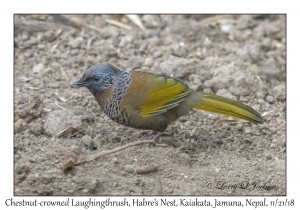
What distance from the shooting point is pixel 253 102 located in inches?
283

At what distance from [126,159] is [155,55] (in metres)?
2.47

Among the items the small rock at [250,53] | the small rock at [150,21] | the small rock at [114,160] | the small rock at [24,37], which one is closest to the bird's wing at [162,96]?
the small rock at [114,160]

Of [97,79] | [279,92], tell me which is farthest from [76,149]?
[279,92]

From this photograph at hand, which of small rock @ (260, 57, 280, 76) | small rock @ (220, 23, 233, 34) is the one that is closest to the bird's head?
small rock @ (260, 57, 280, 76)

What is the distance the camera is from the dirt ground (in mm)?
5359

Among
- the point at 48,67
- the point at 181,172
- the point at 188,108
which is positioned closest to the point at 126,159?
the point at 181,172

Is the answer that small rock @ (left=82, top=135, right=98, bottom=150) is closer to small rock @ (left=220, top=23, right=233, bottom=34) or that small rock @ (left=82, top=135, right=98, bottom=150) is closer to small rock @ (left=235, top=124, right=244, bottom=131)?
small rock @ (left=235, top=124, right=244, bottom=131)

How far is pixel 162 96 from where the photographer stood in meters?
6.19

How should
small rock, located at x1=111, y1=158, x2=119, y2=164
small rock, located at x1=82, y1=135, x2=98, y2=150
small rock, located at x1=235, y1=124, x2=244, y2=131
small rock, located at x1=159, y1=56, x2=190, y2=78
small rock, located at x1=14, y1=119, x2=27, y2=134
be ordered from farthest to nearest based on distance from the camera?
1. small rock, located at x1=159, y1=56, x2=190, y2=78
2. small rock, located at x1=235, y1=124, x2=244, y2=131
3. small rock, located at x1=14, y1=119, x2=27, y2=134
4. small rock, located at x1=82, y1=135, x2=98, y2=150
5. small rock, located at x1=111, y1=158, x2=119, y2=164

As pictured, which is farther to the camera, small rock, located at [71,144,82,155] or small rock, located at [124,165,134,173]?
small rock, located at [71,144,82,155]

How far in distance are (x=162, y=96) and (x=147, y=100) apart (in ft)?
0.56

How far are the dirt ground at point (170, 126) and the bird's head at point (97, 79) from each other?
369 millimetres

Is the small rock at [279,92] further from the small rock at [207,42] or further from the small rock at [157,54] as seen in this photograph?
the small rock at [157,54]

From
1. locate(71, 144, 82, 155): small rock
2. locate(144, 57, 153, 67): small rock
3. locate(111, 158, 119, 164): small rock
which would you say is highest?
locate(144, 57, 153, 67): small rock
